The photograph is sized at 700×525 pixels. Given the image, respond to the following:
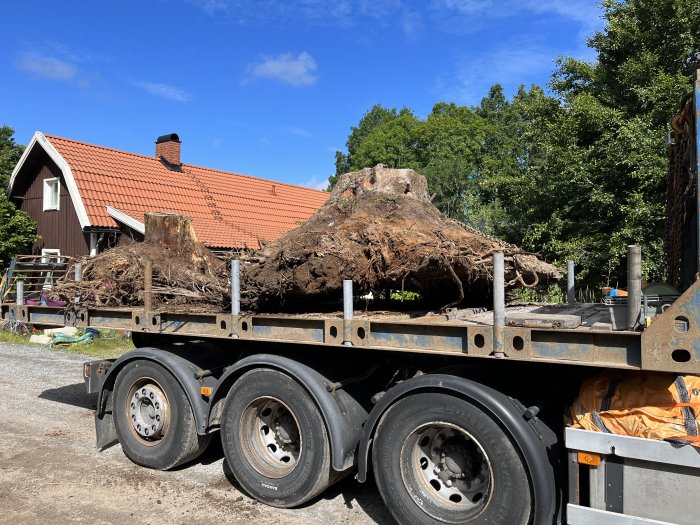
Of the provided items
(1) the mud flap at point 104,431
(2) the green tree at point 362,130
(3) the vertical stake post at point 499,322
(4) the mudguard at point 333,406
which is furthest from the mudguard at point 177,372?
(2) the green tree at point 362,130

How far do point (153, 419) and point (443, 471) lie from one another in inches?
119

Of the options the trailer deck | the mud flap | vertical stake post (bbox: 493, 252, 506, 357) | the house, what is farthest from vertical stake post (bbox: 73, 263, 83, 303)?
the house

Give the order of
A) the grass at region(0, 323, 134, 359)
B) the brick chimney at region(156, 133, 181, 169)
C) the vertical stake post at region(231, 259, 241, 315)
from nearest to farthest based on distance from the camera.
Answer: the vertical stake post at region(231, 259, 241, 315) < the grass at region(0, 323, 134, 359) < the brick chimney at region(156, 133, 181, 169)

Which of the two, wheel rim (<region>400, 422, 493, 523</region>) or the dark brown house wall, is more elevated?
the dark brown house wall

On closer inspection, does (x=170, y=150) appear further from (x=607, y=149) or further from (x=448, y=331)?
(x=448, y=331)

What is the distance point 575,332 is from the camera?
3.21 m

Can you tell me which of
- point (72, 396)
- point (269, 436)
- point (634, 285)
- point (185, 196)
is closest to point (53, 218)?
point (185, 196)

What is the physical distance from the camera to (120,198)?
17594 millimetres

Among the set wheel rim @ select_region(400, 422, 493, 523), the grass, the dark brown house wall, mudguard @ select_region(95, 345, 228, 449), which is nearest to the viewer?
wheel rim @ select_region(400, 422, 493, 523)

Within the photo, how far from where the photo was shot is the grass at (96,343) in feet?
42.0

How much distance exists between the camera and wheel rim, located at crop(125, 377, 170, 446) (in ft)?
17.8

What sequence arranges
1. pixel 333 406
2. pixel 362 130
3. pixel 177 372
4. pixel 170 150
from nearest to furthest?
pixel 333 406 < pixel 177 372 < pixel 170 150 < pixel 362 130

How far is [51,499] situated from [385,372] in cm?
298

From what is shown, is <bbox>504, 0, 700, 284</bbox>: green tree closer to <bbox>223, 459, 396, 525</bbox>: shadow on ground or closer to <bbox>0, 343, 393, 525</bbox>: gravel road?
<bbox>223, 459, 396, 525</bbox>: shadow on ground
